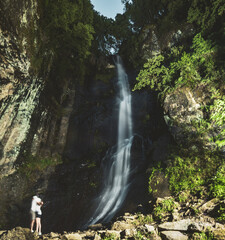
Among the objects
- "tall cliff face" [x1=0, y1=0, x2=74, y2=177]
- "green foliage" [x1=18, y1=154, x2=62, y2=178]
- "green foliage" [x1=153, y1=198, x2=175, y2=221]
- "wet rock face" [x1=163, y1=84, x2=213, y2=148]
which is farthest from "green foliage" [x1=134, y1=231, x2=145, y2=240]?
"green foliage" [x1=18, y1=154, x2=62, y2=178]

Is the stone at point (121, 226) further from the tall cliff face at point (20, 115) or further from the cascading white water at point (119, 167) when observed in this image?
the tall cliff face at point (20, 115)

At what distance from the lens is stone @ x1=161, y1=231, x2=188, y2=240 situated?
9.57 feet

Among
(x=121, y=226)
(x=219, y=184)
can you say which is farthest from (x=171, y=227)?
(x=219, y=184)

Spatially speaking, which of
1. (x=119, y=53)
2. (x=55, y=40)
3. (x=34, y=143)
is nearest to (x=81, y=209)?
(x=34, y=143)

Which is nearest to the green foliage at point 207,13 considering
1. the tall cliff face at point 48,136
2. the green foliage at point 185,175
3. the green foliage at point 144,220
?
the tall cliff face at point 48,136

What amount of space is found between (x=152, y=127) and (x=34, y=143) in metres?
8.07

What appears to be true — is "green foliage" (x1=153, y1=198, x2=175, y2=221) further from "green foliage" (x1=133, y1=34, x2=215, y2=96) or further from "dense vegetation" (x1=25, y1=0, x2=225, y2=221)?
"green foliage" (x1=133, y1=34, x2=215, y2=96)

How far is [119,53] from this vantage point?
17.7 m

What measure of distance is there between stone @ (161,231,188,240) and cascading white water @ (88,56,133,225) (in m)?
3.39

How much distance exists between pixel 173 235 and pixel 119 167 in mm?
6549

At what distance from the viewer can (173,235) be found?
3.02 meters

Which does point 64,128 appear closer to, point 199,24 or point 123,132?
point 123,132

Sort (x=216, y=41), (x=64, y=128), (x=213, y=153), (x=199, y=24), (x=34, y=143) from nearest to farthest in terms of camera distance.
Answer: (x=213, y=153), (x=216, y=41), (x=199, y=24), (x=34, y=143), (x=64, y=128)

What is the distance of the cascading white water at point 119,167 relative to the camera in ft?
22.7
